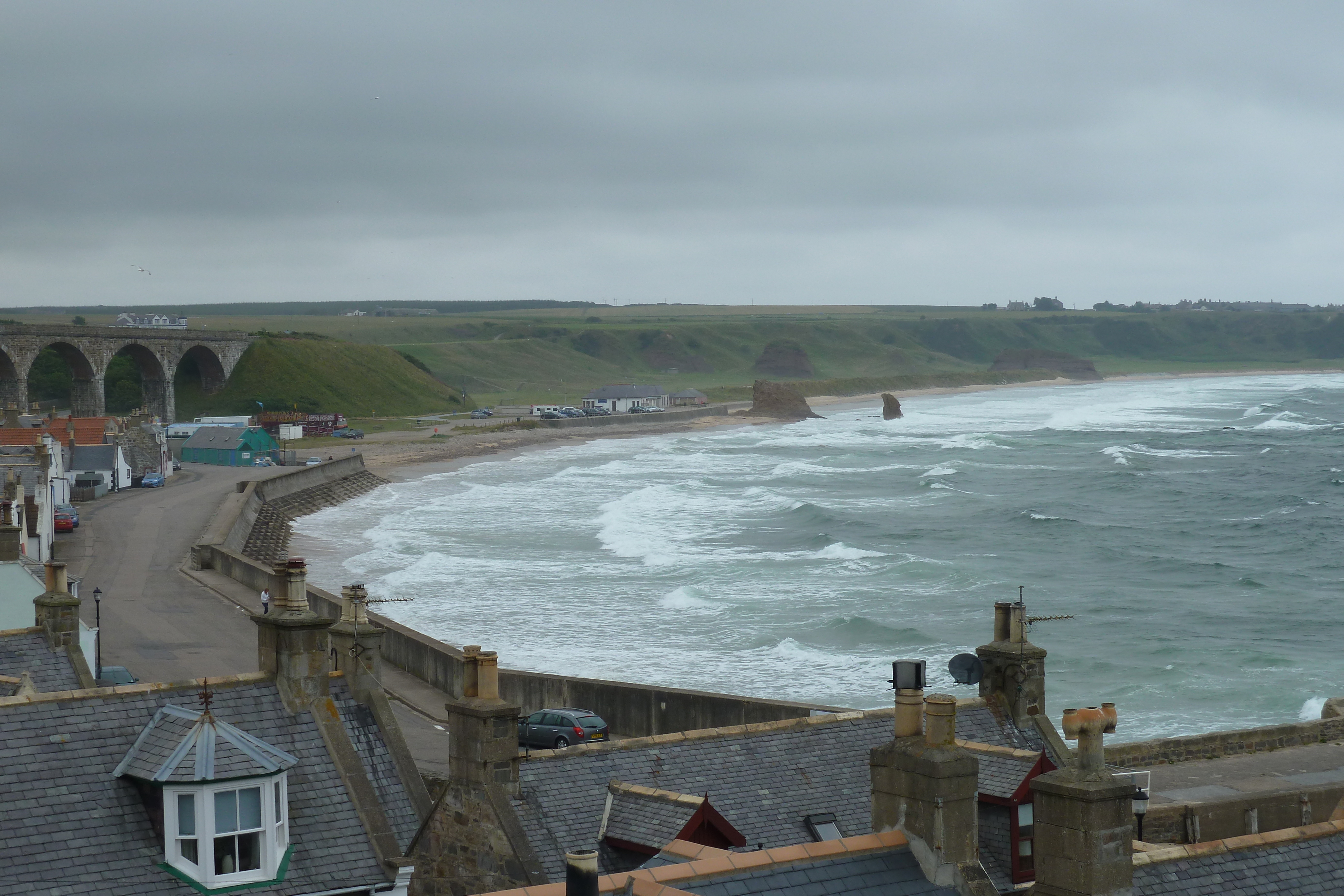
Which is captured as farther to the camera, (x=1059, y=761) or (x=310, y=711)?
(x=1059, y=761)

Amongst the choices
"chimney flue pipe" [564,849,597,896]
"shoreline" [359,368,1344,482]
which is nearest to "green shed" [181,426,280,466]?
"shoreline" [359,368,1344,482]

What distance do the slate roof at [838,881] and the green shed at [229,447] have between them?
75.5m

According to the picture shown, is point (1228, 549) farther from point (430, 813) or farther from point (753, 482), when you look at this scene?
point (430, 813)

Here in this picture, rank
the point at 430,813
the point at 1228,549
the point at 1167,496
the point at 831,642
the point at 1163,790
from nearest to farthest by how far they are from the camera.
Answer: the point at 430,813 → the point at 1163,790 → the point at 831,642 → the point at 1228,549 → the point at 1167,496

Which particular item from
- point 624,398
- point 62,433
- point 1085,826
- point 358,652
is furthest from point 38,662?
point 624,398

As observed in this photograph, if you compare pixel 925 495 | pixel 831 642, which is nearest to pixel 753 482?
pixel 925 495

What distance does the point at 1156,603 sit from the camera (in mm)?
41375

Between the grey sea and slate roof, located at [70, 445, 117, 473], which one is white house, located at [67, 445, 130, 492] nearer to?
slate roof, located at [70, 445, 117, 473]

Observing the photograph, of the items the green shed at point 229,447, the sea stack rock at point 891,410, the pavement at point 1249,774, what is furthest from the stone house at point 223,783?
the sea stack rock at point 891,410

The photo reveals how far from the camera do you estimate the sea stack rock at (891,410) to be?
469 ft

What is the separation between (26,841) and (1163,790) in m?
14.4

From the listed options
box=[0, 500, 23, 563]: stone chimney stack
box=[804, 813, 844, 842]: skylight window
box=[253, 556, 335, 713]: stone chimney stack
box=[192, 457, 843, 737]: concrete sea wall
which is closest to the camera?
Result: box=[253, 556, 335, 713]: stone chimney stack

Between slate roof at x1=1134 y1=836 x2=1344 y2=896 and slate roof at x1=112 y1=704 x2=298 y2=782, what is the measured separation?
5.17 m

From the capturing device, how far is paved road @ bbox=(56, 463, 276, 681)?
2858cm
